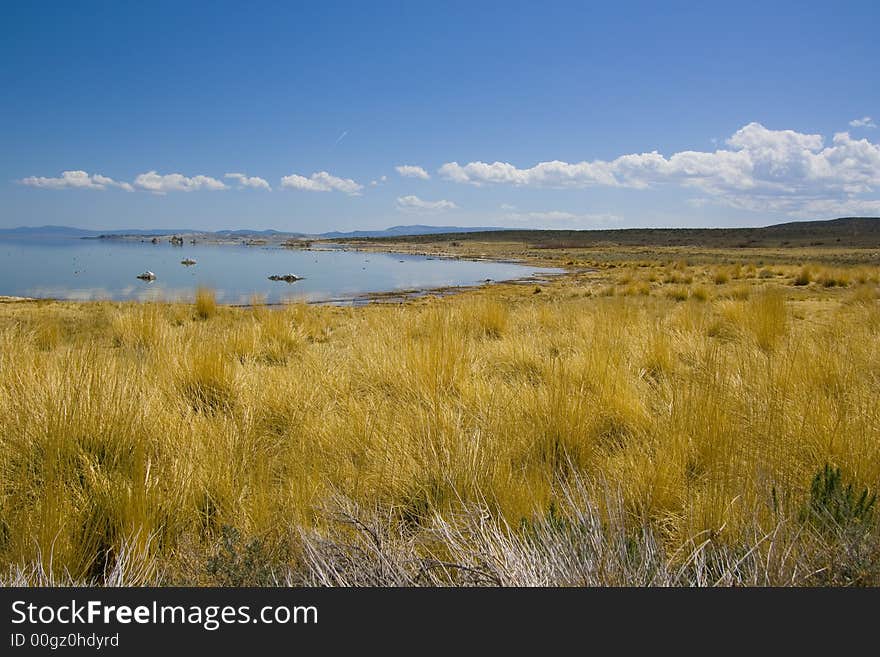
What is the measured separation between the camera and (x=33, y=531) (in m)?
1.91

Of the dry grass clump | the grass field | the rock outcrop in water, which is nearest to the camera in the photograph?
the grass field

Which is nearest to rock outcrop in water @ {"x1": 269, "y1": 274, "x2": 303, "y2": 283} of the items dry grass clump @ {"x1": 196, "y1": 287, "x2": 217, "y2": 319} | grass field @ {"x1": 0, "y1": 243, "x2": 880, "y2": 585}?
dry grass clump @ {"x1": 196, "y1": 287, "x2": 217, "y2": 319}

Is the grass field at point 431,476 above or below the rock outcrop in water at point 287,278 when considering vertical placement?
below

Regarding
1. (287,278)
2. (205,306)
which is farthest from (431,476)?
(287,278)

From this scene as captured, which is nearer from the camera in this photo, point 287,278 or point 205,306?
point 205,306

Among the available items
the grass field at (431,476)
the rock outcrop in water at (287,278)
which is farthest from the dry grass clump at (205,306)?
the rock outcrop in water at (287,278)

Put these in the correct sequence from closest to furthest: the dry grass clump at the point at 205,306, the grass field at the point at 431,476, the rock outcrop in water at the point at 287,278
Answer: the grass field at the point at 431,476, the dry grass clump at the point at 205,306, the rock outcrop in water at the point at 287,278

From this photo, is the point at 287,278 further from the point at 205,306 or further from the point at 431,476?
Answer: the point at 431,476

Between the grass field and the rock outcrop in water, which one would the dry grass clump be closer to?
the grass field

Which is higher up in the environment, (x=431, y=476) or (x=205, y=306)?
(x=205, y=306)

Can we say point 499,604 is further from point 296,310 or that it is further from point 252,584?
point 296,310

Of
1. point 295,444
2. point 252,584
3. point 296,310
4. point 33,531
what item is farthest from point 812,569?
point 296,310

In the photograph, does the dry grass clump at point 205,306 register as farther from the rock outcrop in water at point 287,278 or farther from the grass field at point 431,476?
the rock outcrop in water at point 287,278

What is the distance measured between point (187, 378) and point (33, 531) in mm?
2442
